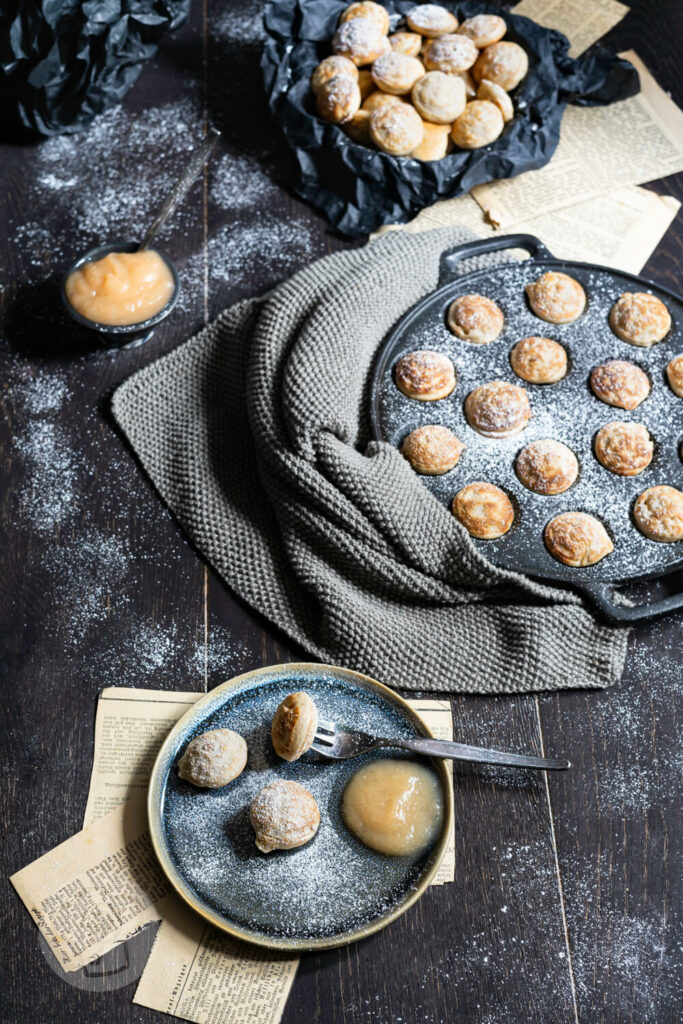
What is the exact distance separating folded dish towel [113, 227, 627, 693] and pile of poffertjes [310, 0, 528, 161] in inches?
10.5

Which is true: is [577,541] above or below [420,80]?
below

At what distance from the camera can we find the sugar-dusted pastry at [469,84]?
4.74 ft

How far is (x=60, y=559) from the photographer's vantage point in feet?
3.83

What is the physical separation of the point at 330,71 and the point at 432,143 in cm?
19

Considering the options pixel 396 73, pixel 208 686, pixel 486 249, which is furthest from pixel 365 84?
pixel 208 686

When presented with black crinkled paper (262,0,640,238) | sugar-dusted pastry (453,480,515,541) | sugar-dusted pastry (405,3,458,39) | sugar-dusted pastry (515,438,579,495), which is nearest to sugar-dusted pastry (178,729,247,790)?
sugar-dusted pastry (453,480,515,541)

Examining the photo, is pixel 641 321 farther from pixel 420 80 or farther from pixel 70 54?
pixel 70 54

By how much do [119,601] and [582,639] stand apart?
58 cm

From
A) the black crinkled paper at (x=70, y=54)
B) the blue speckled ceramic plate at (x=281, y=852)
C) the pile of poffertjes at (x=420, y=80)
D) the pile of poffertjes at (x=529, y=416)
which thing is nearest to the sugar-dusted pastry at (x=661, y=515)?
the pile of poffertjes at (x=529, y=416)

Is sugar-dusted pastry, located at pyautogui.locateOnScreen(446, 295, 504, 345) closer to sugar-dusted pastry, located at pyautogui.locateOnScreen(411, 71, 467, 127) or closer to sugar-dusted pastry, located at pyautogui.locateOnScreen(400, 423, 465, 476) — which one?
sugar-dusted pastry, located at pyautogui.locateOnScreen(400, 423, 465, 476)

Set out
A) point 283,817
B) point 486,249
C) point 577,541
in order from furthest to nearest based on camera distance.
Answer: point 486,249 < point 577,541 < point 283,817

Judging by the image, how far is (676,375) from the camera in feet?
3.97

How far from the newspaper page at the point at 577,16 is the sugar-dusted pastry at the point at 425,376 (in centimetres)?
80

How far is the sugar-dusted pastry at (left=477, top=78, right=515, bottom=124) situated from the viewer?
1.40m
